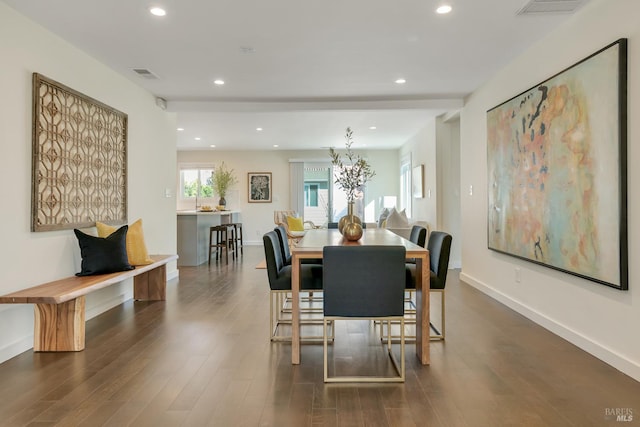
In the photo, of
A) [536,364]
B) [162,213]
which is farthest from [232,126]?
[536,364]

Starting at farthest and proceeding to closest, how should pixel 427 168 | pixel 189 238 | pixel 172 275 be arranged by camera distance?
pixel 427 168 → pixel 189 238 → pixel 172 275

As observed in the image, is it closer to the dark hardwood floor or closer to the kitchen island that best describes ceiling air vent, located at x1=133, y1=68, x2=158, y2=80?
the dark hardwood floor

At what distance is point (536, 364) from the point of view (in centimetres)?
263

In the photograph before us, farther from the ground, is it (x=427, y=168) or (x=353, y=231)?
(x=427, y=168)

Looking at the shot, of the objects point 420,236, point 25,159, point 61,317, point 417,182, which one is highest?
point 417,182

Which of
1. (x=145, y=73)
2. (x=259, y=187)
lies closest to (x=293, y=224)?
(x=259, y=187)

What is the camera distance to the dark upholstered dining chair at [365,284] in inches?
93.9

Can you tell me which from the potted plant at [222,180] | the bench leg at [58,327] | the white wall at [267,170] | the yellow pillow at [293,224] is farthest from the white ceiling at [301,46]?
the white wall at [267,170]

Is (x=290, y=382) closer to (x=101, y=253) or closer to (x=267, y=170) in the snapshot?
(x=101, y=253)

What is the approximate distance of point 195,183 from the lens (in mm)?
10562

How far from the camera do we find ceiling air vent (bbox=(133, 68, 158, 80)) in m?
4.22

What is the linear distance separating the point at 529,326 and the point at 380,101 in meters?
3.28

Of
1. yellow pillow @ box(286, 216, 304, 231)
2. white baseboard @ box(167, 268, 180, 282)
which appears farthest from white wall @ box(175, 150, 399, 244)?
white baseboard @ box(167, 268, 180, 282)

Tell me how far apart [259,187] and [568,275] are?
841 centimetres
